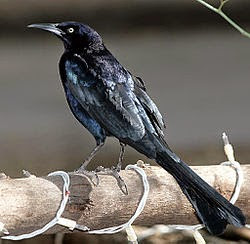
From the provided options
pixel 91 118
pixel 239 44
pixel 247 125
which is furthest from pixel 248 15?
pixel 91 118

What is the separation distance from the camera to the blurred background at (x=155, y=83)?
103 inches

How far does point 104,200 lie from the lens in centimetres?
134

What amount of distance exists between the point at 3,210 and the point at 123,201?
0.18 meters

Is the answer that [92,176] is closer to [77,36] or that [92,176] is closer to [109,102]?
[109,102]

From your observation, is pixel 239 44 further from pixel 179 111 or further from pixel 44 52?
pixel 44 52

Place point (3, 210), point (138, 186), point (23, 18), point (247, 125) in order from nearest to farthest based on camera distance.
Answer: point (3, 210) → point (138, 186) → point (23, 18) → point (247, 125)

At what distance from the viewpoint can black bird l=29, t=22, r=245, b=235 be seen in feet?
4.19

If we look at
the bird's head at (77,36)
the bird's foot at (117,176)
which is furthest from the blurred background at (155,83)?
the bird's foot at (117,176)

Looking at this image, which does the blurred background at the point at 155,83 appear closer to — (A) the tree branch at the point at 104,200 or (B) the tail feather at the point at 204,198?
(A) the tree branch at the point at 104,200

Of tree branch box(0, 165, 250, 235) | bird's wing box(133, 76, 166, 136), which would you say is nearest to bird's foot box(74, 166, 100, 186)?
tree branch box(0, 165, 250, 235)

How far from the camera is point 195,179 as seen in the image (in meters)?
1.28

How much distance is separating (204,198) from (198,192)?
0.01 metres

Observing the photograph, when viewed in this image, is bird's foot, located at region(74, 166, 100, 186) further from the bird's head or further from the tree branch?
the bird's head

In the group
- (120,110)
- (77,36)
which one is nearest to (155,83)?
(77,36)
